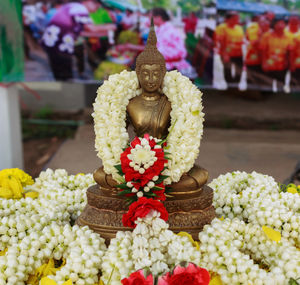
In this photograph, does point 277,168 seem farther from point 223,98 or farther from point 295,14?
point 223,98

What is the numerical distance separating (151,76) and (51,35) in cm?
324

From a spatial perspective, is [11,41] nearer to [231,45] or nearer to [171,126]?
[231,45]

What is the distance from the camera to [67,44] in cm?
495

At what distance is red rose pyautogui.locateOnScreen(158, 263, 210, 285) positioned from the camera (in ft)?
4.46

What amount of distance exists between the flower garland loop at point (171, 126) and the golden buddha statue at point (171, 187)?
55 millimetres

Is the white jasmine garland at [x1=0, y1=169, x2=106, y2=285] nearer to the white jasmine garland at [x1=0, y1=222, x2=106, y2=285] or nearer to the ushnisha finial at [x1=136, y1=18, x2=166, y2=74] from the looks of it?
the white jasmine garland at [x1=0, y1=222, x2=106, y2=285]

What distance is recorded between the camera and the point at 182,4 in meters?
4.78

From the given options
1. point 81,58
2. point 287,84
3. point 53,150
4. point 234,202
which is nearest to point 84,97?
point 53,150

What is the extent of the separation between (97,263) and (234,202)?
92 centimetres

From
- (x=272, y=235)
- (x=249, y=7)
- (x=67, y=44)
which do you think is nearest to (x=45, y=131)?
(x=67, y=44)

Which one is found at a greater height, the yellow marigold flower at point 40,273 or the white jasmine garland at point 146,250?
the white jasmine garland at point 146,250

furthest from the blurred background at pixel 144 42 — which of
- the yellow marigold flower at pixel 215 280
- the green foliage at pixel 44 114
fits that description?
the green foliage at pixel 44 114

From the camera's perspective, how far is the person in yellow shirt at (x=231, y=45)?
4.79m

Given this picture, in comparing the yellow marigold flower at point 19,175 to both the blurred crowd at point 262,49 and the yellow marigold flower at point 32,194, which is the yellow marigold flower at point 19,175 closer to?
the yellow marigold flower at point 32,194
